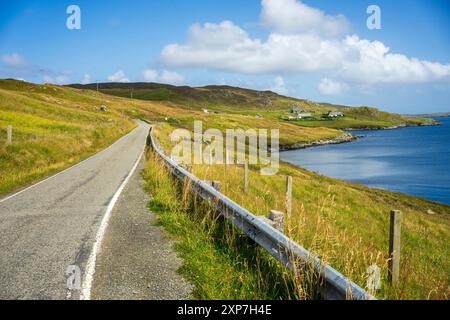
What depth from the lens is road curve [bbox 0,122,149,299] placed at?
4.89 meters

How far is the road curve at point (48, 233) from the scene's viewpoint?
16.1 ft

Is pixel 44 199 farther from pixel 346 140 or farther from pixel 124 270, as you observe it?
pixel 346 140

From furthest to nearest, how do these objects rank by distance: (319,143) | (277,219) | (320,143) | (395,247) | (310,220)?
(320,143)
(319,143)
(310,220)
(277,219)
(395,247)

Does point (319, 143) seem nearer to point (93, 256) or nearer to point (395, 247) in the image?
point (395, 247)

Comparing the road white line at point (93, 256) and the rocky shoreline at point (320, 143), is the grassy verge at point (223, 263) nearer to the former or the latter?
the road white line at point (93, 256)

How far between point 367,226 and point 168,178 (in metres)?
11.1

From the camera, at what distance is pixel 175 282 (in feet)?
16.1

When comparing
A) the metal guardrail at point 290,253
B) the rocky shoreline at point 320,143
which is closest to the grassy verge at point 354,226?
the metal guardrail at point 290,253

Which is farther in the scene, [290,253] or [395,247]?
[395,247]

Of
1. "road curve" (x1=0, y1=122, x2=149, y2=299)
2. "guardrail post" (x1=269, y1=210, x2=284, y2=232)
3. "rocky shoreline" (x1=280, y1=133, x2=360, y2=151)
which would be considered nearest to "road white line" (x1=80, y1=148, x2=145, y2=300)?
"road curve" (x1=0, y1=122, x2=149, y2=299)

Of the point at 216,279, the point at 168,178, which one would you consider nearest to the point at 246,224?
A: the point at 216,279

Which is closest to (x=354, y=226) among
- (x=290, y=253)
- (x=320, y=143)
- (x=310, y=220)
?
(x=310, y=220)

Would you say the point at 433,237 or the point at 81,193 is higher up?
the point at 81,193

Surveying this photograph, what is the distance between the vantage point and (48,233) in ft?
23.6
